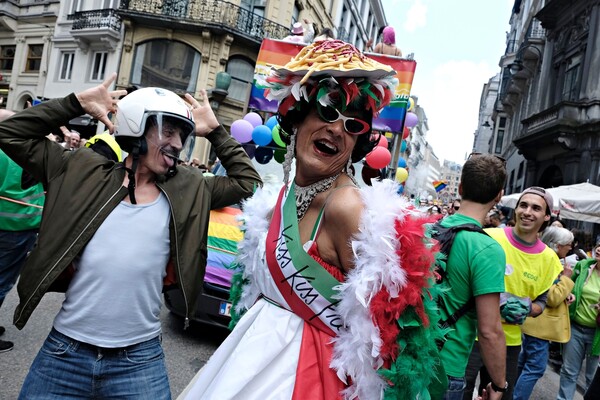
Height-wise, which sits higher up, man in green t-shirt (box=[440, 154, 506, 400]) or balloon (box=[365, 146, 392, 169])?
balloon (box=[365, 146, 392, 169])

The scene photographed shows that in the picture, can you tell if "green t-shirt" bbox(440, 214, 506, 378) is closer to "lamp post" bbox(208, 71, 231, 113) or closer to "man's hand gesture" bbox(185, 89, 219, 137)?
"man's hand gesture" bbox(185, 89, 219, 137)

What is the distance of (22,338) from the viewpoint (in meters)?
4.36

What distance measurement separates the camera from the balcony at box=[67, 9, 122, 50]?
71.4ft

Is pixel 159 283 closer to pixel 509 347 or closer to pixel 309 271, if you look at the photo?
pixel 309 271

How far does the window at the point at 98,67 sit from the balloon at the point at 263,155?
1881cm

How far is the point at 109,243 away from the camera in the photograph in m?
1.93

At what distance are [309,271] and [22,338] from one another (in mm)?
3853

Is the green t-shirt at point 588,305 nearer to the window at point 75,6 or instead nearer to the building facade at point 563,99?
the building facade at point 563,99

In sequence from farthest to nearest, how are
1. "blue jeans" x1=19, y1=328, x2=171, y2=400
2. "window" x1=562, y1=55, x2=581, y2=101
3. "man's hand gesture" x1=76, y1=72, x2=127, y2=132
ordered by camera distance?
1. "window" x1=562, y1=55, x2=581, y2=101
2. "man's hand gesture" x1=76, y1=72, x2=127, y2=132
3. "blue jeans" x1=19, y1=328, x2=171, y2=400

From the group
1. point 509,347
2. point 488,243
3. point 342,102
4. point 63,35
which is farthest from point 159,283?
point 63,35

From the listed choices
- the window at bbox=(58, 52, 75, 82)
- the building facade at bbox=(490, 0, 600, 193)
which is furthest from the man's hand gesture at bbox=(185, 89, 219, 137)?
the window at bbox=(58, 52, 75, 82)

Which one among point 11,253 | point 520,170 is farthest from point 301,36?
point 520,170

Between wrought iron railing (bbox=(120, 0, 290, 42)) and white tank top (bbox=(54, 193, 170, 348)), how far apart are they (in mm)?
20472

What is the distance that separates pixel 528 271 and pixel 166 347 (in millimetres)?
3353
